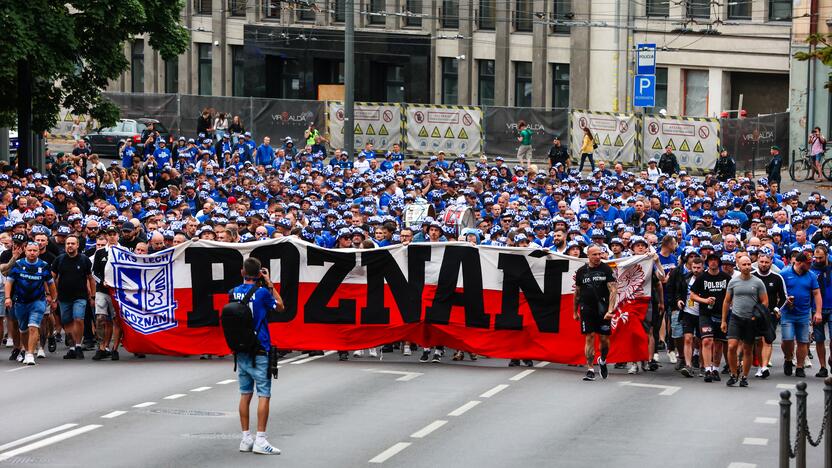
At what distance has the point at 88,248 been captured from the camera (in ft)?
70.0

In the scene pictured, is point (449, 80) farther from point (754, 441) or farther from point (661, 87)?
point (754, 441)

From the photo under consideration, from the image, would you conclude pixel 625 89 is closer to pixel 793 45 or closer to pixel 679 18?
pixel 679 18

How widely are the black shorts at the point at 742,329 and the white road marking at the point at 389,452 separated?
5.33m

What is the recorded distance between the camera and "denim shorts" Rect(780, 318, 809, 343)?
754 inches

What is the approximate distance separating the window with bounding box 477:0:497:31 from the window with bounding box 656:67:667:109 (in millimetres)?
6634

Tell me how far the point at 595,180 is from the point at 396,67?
93.8 feet

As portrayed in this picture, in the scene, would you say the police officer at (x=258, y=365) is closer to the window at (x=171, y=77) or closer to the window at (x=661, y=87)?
the window at (x=661, y=87)

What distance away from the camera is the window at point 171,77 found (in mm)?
63250

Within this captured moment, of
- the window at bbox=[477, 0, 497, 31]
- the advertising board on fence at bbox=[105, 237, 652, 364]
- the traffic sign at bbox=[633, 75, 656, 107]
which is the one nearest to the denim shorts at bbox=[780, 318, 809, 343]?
the advertising board on fence at bbox=[105, 237, 652, 364]

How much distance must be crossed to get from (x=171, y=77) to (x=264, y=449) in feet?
167

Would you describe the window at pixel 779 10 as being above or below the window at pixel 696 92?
above

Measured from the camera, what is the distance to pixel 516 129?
155 feet

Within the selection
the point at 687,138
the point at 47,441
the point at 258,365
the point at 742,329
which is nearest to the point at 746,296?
the point at 742,329

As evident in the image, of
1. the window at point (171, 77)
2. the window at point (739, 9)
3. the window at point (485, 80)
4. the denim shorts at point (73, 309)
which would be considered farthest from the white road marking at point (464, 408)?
the window at point (171, 77)
